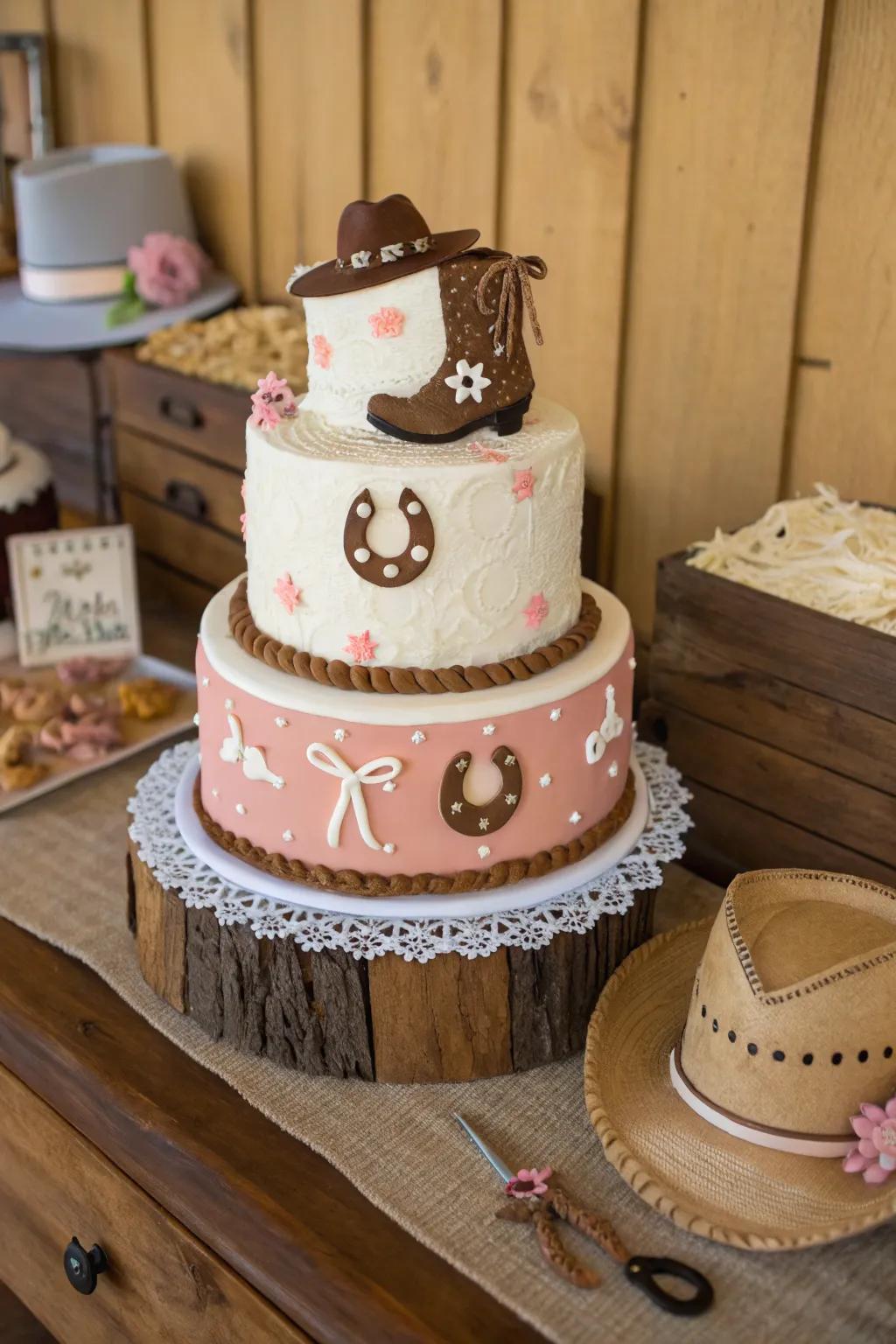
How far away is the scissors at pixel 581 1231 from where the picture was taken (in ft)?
3.25

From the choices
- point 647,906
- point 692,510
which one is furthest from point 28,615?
point 647,906

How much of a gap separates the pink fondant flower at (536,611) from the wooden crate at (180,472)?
79 centimetres

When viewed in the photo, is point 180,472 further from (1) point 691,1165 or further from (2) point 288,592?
(1) point 691,1165

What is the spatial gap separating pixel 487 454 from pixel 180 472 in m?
1.01

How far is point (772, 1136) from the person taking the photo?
1054mm

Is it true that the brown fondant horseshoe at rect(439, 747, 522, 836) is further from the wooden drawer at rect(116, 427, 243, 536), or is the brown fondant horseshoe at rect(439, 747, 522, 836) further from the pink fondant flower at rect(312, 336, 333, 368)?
the wooden drawer at rect(116, 427, 243, 536)

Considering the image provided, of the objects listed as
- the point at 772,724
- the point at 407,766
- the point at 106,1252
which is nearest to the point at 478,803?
the point at 407,766

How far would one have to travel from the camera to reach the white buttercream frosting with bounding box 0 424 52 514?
194 centimetres

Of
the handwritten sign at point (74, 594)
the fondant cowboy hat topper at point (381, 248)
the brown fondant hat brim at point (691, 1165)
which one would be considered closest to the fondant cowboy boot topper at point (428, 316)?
the fondant cowboy hat topper at point (381, 248)

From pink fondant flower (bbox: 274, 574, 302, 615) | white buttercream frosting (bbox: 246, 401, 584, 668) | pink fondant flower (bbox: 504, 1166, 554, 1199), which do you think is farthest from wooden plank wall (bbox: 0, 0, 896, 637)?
pink fondant flower (bbox: 504, 1166, 554, 1199)

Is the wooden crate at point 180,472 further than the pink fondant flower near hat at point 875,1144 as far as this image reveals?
Yes

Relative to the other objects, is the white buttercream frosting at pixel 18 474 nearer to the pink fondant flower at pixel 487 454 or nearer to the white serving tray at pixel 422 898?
the white serving tray at pixel 422 898

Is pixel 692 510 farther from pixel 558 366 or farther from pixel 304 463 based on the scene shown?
pixel 304 463

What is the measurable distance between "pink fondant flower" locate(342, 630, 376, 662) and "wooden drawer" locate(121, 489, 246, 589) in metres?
0.84
